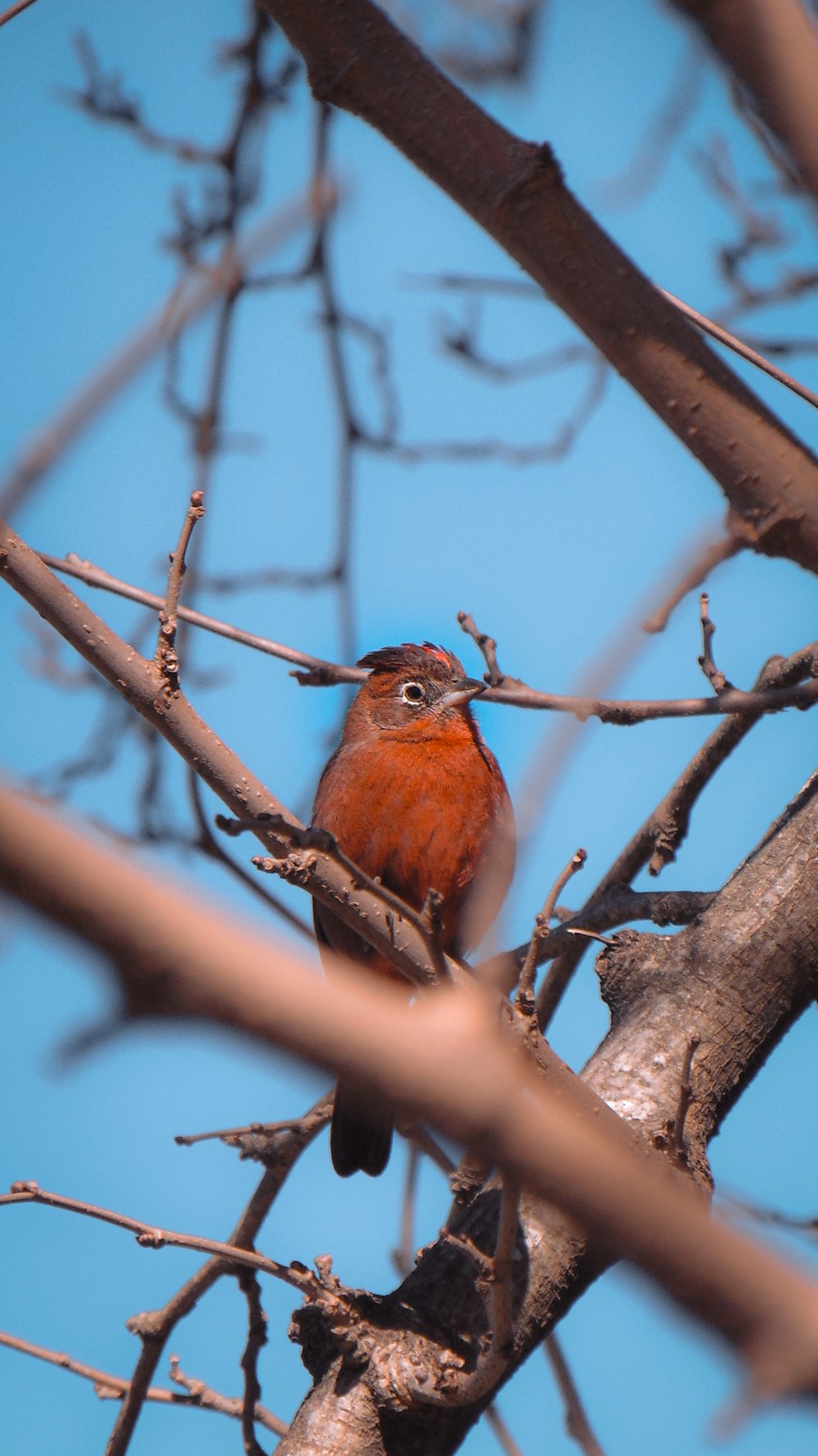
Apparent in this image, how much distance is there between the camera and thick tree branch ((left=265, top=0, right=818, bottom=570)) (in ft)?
6.25

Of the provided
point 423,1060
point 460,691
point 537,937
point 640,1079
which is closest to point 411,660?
point 460,691

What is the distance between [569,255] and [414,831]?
10.7ft

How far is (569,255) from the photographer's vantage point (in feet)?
6.58

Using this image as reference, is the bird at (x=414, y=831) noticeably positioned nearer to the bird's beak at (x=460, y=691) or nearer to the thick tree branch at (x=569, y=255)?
the bird's beak at (x=460, y=691)

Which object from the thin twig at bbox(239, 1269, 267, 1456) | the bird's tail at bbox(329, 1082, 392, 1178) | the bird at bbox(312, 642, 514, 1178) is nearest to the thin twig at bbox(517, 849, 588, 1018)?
the thin twig at bbox(239, 1269, 267, 1456)

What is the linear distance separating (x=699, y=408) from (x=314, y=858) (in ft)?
4.38

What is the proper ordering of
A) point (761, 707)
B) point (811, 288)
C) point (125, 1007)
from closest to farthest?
1. point (125, 1007)
2. point (761, 707)
3. point (811, 288)

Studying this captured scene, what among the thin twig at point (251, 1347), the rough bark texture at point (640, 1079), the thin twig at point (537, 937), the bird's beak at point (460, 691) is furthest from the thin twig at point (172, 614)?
the bird's beak at point (460, 691)

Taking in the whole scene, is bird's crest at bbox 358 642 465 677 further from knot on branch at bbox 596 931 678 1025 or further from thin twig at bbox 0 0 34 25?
thin twig at bbox 0 0 34 25

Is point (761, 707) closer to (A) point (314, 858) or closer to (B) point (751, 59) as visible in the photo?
(A) point (314, 858)

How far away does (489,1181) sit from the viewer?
3.63m

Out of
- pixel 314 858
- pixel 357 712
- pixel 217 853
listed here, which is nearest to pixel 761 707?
pixel 314 858

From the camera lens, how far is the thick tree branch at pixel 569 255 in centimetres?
191

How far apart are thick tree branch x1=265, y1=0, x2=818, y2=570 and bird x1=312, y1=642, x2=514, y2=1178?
3.10 metres
